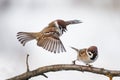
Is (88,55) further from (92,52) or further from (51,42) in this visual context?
(51,42)

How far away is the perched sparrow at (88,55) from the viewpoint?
0.92 m

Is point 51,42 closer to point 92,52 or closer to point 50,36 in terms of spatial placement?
point 50,36

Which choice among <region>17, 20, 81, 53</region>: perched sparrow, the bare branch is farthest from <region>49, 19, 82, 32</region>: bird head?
the bare branch

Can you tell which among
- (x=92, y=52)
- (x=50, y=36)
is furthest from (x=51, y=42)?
(x=92, y=52)

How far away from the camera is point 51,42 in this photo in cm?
96

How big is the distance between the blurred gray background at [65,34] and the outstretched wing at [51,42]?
1 cm

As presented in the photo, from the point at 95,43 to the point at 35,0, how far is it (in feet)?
0.77

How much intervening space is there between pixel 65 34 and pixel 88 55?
0.33 feet

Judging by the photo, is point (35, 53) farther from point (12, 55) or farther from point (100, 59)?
point (100, 59)

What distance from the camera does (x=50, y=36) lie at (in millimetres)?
953

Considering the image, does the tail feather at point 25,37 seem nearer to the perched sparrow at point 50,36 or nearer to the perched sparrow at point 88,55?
the perched sparrow at point 50,36

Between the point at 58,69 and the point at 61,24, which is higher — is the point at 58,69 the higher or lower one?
the lower one

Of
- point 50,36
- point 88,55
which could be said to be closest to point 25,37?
point 50,36

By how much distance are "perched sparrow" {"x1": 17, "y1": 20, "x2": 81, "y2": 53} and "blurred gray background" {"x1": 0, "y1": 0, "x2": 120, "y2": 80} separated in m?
0.01
